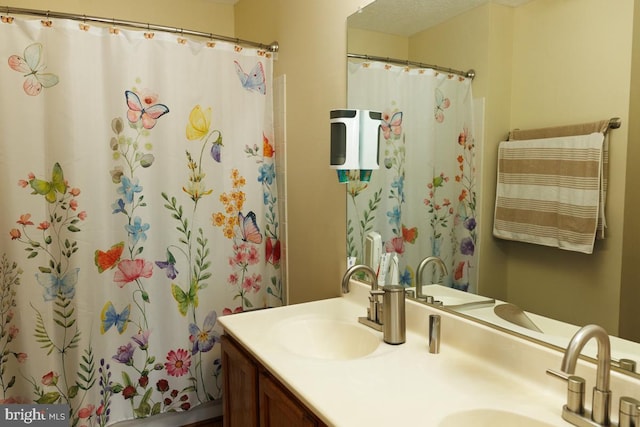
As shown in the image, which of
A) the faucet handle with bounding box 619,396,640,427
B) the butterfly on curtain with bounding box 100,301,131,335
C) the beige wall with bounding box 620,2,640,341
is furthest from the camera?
the butterfly on curtain with bounding box 100,301,131,335

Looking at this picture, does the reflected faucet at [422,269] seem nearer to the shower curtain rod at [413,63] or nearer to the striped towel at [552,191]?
the striped towel at [552,191]

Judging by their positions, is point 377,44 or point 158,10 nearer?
point 377,44

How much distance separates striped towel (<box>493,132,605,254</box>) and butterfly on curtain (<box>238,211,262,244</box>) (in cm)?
126

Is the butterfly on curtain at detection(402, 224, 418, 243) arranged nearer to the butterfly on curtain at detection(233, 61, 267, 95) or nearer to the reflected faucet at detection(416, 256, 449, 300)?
the reflected faucet at detection(416, 256, 449, 300)

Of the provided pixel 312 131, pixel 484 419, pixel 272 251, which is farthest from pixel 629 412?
pixel 272 251

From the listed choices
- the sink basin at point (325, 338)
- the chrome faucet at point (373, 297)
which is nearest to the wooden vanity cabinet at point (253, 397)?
the sink basin at point (325, 338)

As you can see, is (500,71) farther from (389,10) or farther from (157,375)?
(157,375)

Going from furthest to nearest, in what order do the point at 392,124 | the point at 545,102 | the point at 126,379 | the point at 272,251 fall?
1. the point at 272,251
2. the point at 126,379
3. the point at 392,124
4. the point at 545,102

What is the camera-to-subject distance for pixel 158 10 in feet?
8.21

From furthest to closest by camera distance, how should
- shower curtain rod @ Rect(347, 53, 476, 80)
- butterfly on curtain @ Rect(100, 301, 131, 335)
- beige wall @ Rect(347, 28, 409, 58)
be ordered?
1. butterfly on curtain @ Rect(100, 301, 131, 335)
2. beige wall @ Rect(347, 28, 409, 58)
3. shower curtain rod @ Rect(347, 53, 476, 80)

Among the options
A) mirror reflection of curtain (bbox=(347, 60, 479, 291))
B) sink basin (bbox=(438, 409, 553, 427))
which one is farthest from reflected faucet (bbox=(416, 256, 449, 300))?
sink basin (bbox=(438, 409, 553, 427))

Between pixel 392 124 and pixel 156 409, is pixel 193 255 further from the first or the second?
pixel 392 124

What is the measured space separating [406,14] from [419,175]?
21.7 inches

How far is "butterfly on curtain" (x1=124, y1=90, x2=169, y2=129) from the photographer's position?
6.26 ft
